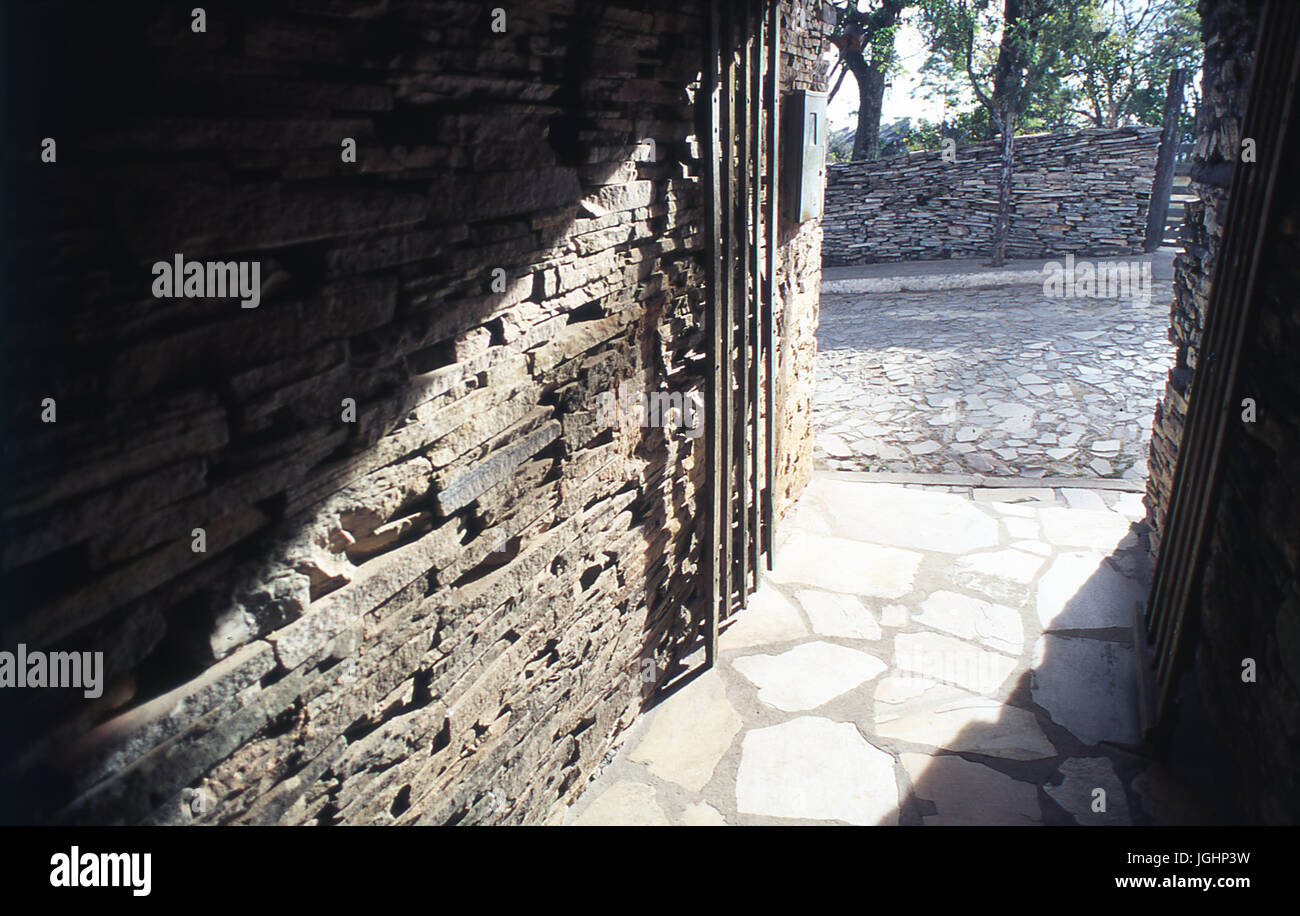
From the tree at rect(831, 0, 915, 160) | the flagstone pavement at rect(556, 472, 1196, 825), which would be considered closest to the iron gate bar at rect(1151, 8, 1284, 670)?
the flagstone pavement at rect(556, 472, 1196, 825)

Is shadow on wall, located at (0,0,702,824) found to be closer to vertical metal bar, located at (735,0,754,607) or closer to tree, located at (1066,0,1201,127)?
vertical metal bar, located at (735,0,754,607)

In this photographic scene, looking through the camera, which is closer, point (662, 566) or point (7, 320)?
point (7, 320)

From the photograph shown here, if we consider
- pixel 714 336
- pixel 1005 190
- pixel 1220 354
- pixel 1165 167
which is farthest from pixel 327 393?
pixel 1165 167

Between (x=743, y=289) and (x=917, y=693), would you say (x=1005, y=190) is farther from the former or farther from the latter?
(x=917, y=693)

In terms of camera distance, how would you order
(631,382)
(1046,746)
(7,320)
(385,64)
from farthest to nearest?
(1046,746) < (631,382) < (385,64) < (7,320)

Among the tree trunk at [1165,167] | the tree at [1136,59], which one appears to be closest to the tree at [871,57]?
the tree at [1136,59]

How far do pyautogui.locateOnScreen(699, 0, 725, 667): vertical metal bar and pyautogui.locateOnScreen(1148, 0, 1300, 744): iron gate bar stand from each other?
1994mm

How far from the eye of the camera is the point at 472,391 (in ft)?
7.81

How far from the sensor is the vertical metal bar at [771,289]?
4172mm

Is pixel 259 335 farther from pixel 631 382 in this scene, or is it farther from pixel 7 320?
pixel 631 382

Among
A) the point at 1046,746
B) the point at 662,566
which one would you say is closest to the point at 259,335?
the point at 662,566

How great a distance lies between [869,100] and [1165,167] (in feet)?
27.6

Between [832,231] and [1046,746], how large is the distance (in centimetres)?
1431

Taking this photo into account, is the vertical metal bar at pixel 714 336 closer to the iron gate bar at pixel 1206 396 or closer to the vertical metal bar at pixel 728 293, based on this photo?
the vertical metal bar at pixel 728 293
